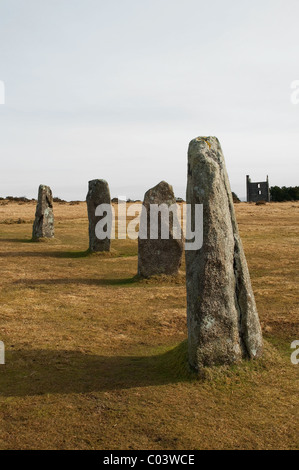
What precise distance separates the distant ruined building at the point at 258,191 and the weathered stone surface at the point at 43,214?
6074cm

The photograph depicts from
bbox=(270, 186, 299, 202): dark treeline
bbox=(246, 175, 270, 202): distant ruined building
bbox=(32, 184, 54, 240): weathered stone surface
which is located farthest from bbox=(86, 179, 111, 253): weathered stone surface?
bbox=(246, 175, 270, 202): distant ruined building

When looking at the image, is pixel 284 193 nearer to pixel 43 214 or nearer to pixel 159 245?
pixel 43 214

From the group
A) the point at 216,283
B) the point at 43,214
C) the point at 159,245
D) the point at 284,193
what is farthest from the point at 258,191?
the point at 216,283

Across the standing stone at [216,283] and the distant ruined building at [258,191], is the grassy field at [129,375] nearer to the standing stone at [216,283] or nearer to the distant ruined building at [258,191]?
the standing stone at [216,283]

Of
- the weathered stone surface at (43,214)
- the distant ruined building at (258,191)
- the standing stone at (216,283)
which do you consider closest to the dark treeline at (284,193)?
the distant ruined building at (258,191)

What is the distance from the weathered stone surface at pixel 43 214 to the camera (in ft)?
79.8

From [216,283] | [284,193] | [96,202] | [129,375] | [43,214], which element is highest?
[284,193]

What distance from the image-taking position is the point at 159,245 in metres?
15.4

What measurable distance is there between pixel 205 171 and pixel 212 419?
3700 millimetres

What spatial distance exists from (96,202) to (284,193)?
63.0 metres

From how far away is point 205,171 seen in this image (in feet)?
24.7

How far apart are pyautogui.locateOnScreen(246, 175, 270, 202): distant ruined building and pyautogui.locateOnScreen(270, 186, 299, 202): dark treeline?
1199 mm

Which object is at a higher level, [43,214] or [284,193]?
[284,193]
